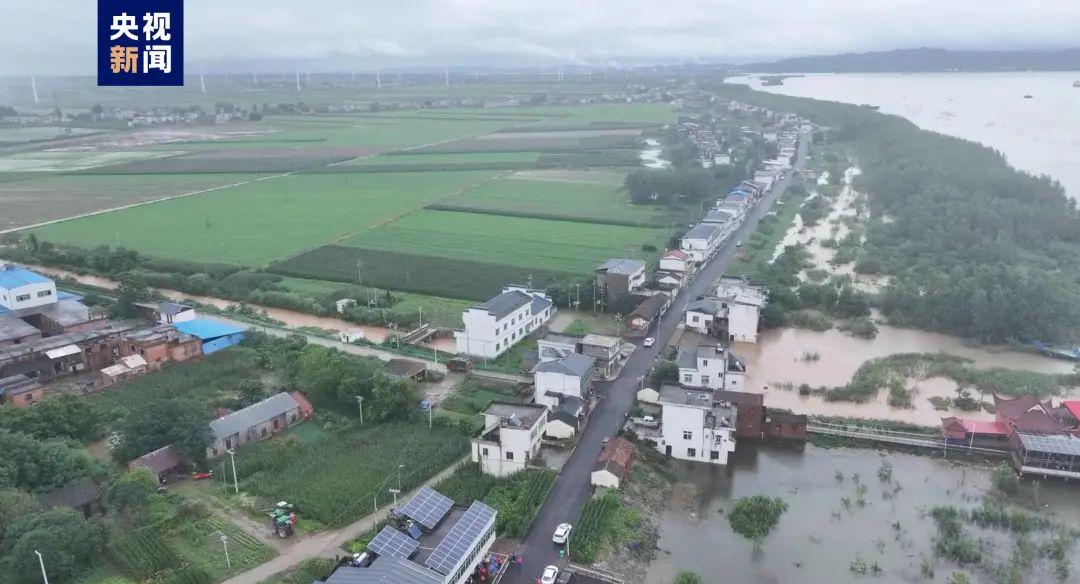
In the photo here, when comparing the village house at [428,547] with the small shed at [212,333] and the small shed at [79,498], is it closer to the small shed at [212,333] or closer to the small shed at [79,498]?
the small shed at [79,498]

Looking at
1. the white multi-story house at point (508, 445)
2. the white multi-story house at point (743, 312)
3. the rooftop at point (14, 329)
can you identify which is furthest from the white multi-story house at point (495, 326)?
the rooftop at point (14, 329)

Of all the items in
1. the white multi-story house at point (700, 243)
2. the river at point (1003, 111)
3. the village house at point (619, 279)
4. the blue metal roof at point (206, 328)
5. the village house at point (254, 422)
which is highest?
the river at point (1003, 111)

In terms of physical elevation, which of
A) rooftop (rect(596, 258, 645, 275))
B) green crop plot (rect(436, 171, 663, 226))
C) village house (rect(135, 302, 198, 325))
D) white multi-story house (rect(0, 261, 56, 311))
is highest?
green crop plot (rect(436, 171, 663, 226))

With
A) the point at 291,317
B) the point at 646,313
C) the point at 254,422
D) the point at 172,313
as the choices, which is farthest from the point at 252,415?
the point at 646,313

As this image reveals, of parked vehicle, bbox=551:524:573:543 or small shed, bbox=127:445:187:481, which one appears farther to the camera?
small shed, bbox=127:445:187:481

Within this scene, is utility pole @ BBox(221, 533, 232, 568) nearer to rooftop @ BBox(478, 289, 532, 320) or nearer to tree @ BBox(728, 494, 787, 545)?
tree @ BBox(728, 494, 787, 545)

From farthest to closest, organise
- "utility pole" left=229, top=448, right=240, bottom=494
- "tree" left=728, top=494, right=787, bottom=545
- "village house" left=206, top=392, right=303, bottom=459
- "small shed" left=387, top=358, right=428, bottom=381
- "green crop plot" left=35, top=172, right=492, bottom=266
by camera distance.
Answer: "green crop plot" left=35, top=172, right=492, bottom=266 < "small shed" left=387, top=358, right=428, bottom=381 < "village house" left=206, top=392, right=303, bottom=459 < "utility pole" left=229, top=448, right=240, bottom=494 < "tree" left=728, top=494, right=787, bottom=545

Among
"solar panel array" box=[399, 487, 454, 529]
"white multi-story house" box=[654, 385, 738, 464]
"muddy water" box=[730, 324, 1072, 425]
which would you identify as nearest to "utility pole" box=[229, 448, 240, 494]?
"solar panel array" box=[399, 487, 454, 529]
